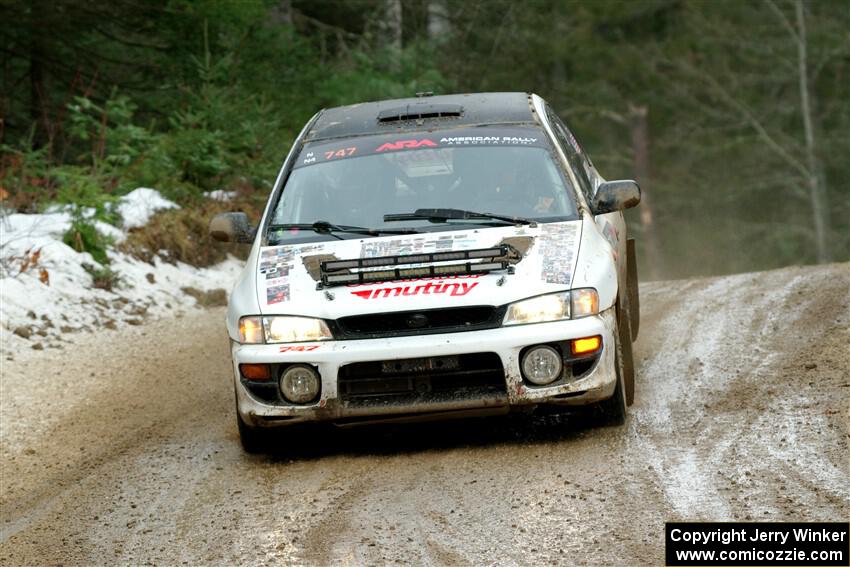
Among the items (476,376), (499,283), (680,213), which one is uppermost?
(499,283)

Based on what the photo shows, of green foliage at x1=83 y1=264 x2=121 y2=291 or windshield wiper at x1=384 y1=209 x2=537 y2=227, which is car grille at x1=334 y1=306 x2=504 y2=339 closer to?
windshield wiper at x1=384 y1=209 x2=537 y2=227

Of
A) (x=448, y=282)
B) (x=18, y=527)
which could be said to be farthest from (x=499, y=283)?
(x=18, y=527)

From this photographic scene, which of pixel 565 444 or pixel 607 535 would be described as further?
pixel 565 444

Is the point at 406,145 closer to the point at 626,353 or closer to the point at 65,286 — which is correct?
the point at 626,353

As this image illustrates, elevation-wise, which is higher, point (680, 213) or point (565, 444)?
point (565, 444)

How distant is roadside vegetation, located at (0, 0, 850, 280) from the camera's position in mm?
15461

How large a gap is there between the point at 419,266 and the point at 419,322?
32 cm

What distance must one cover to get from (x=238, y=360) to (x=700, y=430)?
7.80ft

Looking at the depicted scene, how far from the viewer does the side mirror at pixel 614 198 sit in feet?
24.5

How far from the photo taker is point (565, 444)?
6730 mm

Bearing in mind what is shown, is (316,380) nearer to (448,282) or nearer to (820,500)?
(448,282)

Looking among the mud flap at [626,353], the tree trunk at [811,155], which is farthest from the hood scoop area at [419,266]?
the tree trunk at [811,155]

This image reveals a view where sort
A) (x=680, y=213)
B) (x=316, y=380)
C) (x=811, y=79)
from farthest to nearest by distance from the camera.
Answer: (x=680, y=213)
(x=811, y=79)
(x=316, y=380)

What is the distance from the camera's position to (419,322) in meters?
6.54
